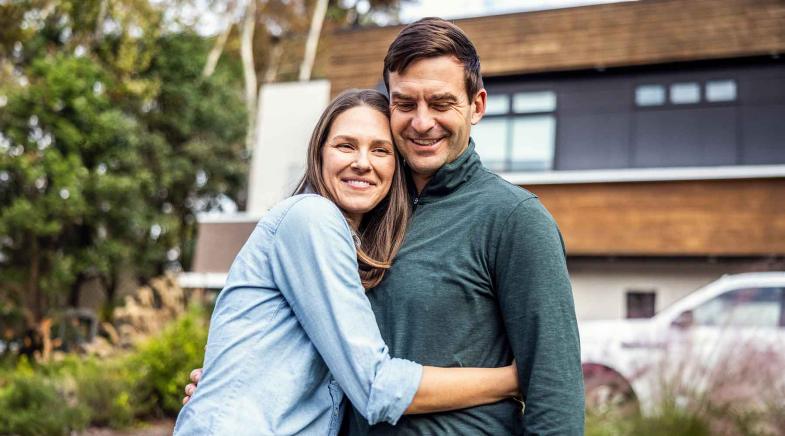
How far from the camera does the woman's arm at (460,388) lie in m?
2.09

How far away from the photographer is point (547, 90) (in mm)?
14109

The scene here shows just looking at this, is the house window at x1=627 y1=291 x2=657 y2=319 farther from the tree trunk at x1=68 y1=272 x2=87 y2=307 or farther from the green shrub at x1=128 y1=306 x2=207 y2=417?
the tree trunk at x1=68 y1=272 x2=87 y2=307

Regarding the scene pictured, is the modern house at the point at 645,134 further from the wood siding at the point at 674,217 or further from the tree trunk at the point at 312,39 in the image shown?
the tree trunk at the point at 312,39

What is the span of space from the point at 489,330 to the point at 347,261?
42 centimetres

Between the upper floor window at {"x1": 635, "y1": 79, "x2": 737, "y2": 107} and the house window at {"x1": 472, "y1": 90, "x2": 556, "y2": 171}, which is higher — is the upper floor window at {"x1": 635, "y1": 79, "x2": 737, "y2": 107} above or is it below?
above

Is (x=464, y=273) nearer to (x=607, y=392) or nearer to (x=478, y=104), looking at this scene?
(x=478, y=104)

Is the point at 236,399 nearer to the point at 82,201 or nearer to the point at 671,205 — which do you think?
the point at 671,205

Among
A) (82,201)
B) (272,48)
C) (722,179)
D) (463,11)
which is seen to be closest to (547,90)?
(463,11)

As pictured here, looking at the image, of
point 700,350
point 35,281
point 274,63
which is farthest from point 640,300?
point 274,63

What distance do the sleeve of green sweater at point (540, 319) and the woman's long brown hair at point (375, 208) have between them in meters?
0.33

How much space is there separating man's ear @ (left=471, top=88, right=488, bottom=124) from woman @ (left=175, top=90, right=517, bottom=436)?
Result: 500 millimetres

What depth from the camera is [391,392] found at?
2.03 metres

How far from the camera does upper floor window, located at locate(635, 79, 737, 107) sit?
42.8 feet

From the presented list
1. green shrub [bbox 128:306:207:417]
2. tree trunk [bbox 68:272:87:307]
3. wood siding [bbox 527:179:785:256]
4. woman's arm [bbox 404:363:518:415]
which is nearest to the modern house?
wood siding [bbox 527:179:785:256]
